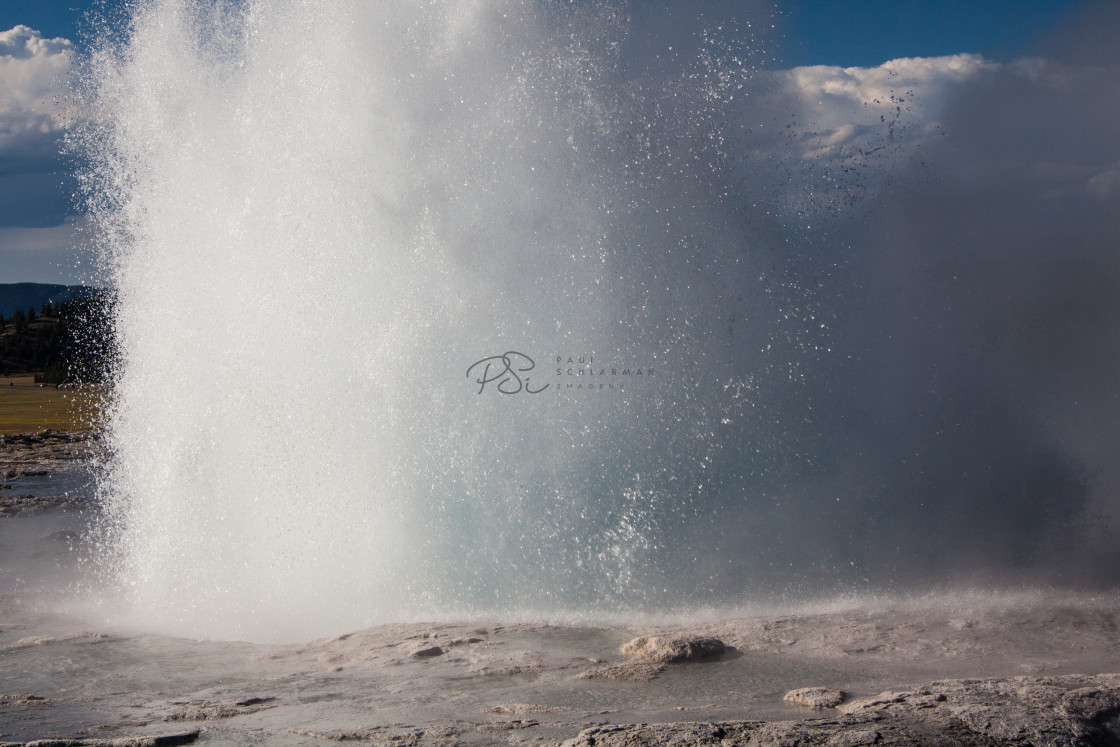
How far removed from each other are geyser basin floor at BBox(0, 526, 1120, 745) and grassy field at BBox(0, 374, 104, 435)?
3013 centimetres

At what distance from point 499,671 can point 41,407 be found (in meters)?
55.7

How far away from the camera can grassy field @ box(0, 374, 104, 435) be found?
41.3 m

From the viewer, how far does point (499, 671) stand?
21.2 ft

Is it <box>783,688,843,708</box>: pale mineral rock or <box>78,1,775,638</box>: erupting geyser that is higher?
<box>78,1,775,638</box>: erupting geyser

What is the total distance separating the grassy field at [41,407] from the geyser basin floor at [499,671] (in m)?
30.1

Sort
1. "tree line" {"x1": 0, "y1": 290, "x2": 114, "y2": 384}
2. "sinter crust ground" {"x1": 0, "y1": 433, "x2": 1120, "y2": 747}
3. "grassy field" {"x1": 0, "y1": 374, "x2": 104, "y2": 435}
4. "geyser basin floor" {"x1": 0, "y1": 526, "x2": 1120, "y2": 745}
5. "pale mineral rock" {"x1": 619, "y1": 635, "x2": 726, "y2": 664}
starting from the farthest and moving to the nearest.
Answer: "tree line" {"x1": 0, "y1": 290, "x2": 114, "y2": 384} → "grassy field" {"x1": 0, "y1": 374, "x2": 104, "y2": 435} → "pale mineral rock" {"x1": 619, "y1": 635, "x2": 726, "y2": 664} → "geyser basin floor" {"x1": 0, "y1": 526, "x2": 1120, "y2": 745} → "sinter crust ground" {"x1": 0, "y1": 433, "x2": 1120, "y2": 747}

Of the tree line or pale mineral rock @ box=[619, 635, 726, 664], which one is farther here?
the tree line

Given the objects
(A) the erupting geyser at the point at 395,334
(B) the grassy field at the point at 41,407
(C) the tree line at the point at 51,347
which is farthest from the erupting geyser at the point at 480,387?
(C) the tree line at the point at 51,347

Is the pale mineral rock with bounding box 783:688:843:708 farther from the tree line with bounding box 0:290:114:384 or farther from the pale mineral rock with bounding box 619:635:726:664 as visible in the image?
the tree line with bounding box 0:290:114:384

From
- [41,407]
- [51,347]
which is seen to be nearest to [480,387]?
[41,407]

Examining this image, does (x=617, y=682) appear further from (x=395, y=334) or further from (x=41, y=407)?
(x=41, y=407)

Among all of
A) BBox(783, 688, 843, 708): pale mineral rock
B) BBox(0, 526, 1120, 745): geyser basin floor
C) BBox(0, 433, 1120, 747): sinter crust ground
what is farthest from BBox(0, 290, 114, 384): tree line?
BBox(783, 688, 843, 708): pale mineral rock

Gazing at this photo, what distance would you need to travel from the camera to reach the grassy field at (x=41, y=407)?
136 feet

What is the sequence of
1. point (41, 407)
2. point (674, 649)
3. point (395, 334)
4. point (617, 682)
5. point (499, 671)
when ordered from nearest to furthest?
point (617, 682) → point (499, 671) → point (674, 649) → point (395, 334) → point (41, 407)
